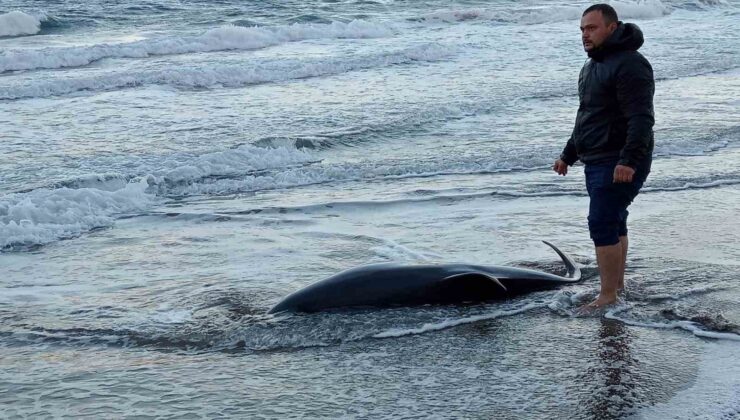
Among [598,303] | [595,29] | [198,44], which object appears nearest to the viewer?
[595,29]

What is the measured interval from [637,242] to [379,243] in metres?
2.18

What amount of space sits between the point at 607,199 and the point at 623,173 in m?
0.39

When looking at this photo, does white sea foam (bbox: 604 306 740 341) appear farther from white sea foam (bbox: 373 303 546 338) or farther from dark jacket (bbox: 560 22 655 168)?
dark jacket (bbox: 560 22 655 168)

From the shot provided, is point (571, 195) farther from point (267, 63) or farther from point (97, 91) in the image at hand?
point (267, 63)

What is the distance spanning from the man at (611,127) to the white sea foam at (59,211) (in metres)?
4.92

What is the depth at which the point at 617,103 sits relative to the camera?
6195 millimetres

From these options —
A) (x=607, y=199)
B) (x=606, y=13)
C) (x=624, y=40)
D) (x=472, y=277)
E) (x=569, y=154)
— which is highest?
(x=606, y=13)

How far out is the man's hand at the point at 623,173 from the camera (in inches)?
236

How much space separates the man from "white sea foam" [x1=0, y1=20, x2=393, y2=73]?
18698mm

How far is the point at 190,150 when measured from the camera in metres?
13.0

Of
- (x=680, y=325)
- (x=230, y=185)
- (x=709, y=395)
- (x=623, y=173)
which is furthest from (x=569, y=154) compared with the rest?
(x=230, y=185)

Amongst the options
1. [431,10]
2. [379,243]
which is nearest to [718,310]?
[379,243]

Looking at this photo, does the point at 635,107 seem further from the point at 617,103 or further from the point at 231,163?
the point at 231,163

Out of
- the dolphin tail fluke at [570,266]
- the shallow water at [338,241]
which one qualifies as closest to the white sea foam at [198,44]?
the shallow water at [338,241]
